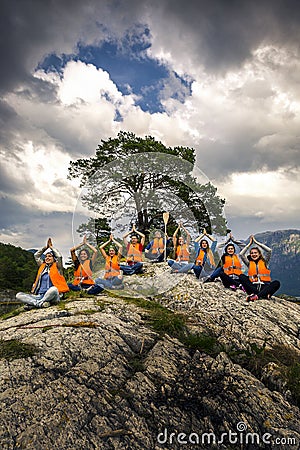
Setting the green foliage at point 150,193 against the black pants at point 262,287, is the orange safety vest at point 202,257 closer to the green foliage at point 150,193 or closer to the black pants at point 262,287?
the green foliage at point 150,193

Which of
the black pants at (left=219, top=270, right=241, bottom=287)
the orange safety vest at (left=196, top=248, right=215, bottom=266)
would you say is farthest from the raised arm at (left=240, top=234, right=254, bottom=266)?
the orange safety vest at (left=196, top=248, right=215, bottom=266)

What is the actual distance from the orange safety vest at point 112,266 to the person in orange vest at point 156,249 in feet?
2.51

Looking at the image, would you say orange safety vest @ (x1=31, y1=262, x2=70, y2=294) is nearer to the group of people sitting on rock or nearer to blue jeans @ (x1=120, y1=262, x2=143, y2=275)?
the group of people sitting on rock

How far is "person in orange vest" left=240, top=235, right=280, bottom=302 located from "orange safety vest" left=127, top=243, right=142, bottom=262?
3811mm

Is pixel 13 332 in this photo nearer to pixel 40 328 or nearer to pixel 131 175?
pixel 40 328

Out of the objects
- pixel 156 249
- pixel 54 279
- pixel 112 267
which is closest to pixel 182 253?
pixel 156 249

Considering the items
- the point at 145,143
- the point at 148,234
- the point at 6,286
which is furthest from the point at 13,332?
the point at 6,286

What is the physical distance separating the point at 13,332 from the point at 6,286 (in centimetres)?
2815

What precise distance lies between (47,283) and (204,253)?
177 inches

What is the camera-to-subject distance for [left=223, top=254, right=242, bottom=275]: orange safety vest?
10.1m

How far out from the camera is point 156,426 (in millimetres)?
4430

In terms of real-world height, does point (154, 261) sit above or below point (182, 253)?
below

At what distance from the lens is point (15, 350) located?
17.9 feet

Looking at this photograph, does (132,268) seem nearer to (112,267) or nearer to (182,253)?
(112,267)
